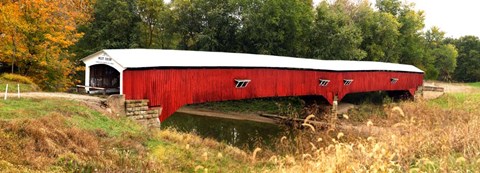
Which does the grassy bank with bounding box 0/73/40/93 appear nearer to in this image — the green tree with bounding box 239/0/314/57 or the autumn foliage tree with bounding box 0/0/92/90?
the autumn foliage tree with bounding box 0/0/92/90

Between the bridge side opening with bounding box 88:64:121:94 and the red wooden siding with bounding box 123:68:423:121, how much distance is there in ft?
6.59

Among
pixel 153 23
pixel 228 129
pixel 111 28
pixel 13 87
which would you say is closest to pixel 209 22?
pixel 153 23

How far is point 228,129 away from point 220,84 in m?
7.24

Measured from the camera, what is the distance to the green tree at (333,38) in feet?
110

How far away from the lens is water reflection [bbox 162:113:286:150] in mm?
19766

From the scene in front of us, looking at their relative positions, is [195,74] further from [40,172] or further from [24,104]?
[40,172]

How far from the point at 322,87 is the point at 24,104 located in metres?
17.2

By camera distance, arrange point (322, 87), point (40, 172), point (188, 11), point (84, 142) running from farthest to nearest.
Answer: point (188, 11) < point (322, 87) < point (84, 142) < point (40, 172)

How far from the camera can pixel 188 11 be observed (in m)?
32.3

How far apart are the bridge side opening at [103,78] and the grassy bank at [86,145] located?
3.21 m

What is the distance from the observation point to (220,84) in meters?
16.8

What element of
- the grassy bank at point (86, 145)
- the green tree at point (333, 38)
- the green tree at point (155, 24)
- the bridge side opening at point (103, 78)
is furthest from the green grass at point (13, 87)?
the green tree at point (333, 38)

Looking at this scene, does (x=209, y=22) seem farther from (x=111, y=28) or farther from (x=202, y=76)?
(x=202, y=76)

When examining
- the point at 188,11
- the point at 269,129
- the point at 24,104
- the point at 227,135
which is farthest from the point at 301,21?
the point at 24,104
